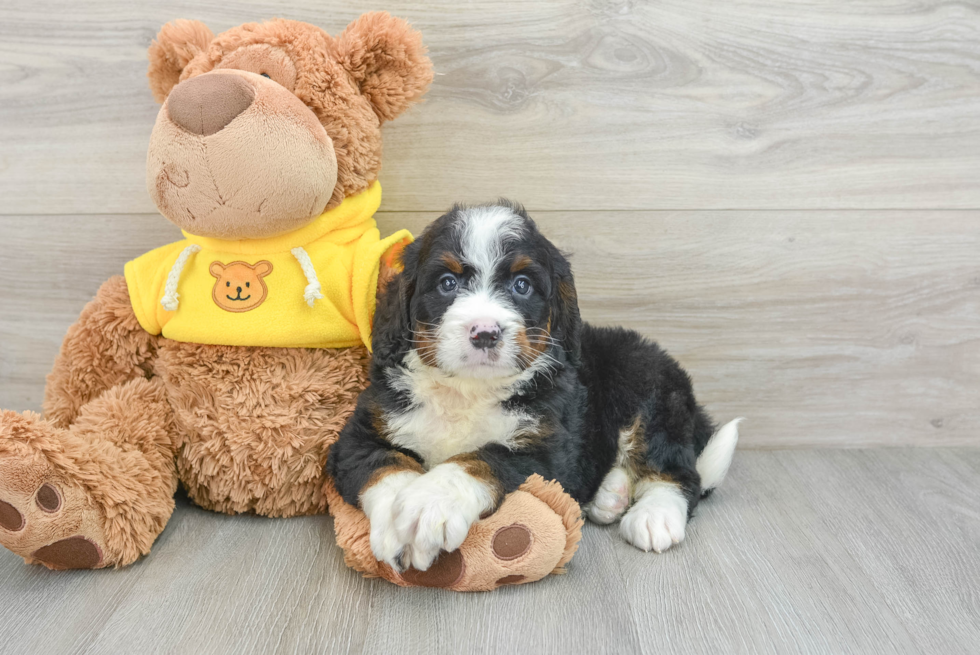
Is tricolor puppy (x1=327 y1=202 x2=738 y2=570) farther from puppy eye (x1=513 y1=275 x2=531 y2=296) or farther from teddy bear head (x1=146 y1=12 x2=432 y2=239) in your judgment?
Answer: teddy bear head (x1=146 y1=12 x2=432 y2=239)

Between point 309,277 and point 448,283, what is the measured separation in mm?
402

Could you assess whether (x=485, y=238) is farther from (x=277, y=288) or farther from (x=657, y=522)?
(x=657, y=522)

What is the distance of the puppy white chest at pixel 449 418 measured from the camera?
1.67 meters

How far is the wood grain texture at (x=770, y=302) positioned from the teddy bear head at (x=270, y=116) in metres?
0.47

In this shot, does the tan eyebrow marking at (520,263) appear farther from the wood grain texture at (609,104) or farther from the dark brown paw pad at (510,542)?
the wood grain texture at (609,104)

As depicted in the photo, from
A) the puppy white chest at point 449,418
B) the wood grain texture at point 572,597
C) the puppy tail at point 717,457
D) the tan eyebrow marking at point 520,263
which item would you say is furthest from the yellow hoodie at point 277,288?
the puppy tail at point 717,457

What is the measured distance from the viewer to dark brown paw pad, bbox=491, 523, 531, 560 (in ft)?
4.92

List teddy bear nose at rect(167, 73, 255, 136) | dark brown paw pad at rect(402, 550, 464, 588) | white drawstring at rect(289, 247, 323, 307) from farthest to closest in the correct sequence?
white drawstring at rect(289, 247, 323, 307) < teddy bear nose at rect(167, 73, 255, 136) < dark brown paw pad at rect(402, 550, 464, 588)

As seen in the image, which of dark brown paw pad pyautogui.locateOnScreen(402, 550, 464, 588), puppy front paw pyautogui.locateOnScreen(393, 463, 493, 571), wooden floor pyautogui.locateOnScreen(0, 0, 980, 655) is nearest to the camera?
puppy front paw pyautogui.locateOnScreen(393, 463, 493, 571)

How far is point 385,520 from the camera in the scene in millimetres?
1422

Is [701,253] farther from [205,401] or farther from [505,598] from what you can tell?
[205,401]

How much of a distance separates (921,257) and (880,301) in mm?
182

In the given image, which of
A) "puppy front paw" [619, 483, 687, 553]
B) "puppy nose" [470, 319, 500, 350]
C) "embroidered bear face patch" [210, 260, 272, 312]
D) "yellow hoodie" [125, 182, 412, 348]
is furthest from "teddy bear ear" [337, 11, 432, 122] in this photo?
"puppy front paw" [619, 483, 687, 553]

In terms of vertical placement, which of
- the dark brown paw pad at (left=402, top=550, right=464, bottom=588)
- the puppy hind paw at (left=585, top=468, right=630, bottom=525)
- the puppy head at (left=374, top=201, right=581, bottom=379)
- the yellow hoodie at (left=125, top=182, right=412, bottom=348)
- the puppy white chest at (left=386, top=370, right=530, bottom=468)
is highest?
the puppy head at (left=374, top=201, right=581, bottom=379)
